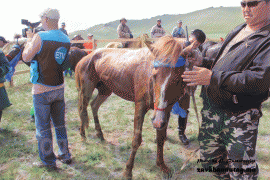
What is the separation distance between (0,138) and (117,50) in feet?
10.4

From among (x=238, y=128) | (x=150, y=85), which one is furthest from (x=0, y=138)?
(x=238, y=128)

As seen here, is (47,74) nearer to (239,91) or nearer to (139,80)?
(139,80)

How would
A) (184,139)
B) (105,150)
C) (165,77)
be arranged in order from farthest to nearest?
(184,139) < (105,150) < (165,77)

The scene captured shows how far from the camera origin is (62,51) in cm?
268

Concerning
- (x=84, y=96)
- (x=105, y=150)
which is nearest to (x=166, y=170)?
(x=105, y=150)

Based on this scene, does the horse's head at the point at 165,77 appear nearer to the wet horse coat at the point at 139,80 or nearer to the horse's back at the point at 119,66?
the wet horse coat at the point at 139,80

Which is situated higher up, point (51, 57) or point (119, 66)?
point (51, 57)

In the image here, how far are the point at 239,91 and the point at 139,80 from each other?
1526 mm

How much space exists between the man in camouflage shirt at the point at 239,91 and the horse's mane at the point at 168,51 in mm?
434

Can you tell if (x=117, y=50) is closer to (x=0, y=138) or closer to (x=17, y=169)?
(x=17, y=169)

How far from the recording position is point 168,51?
199cm

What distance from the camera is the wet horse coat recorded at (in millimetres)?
1971

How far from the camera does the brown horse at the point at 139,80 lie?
6.47 feet

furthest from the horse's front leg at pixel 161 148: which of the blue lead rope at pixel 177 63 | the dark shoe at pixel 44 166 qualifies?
the dark shoe at pixel 44 166
